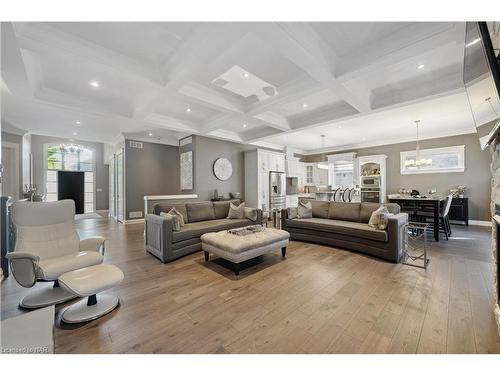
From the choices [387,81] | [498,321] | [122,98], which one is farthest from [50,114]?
[498,321]

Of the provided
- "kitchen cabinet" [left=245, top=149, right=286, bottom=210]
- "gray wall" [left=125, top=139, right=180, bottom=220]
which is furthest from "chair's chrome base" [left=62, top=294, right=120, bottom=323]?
"kitchen cabinet" [left=245, top=149, right=286, bottom=210]

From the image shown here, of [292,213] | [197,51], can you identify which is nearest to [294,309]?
[292,213]

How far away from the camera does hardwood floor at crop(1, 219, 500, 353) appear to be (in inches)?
59.3

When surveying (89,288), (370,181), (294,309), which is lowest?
(294,309)

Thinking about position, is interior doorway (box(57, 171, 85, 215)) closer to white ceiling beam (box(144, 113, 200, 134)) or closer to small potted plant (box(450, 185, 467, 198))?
white ceiling beam (box(144, 113, 200, 134))

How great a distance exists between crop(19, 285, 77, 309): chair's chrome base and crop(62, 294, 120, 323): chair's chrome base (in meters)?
0.15

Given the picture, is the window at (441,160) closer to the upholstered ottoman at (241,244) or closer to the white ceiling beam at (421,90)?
the white ceiling beam at (421,90)

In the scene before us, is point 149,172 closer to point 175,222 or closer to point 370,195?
point 175,222

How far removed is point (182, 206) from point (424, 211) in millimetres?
5498

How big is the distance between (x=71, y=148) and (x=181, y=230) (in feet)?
26.4

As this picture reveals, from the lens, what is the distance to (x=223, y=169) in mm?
6852

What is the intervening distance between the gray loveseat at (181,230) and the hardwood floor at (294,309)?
22 centimetres

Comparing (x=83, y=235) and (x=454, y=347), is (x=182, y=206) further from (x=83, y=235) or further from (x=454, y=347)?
(x=454, y=347)

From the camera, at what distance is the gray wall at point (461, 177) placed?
569cm
